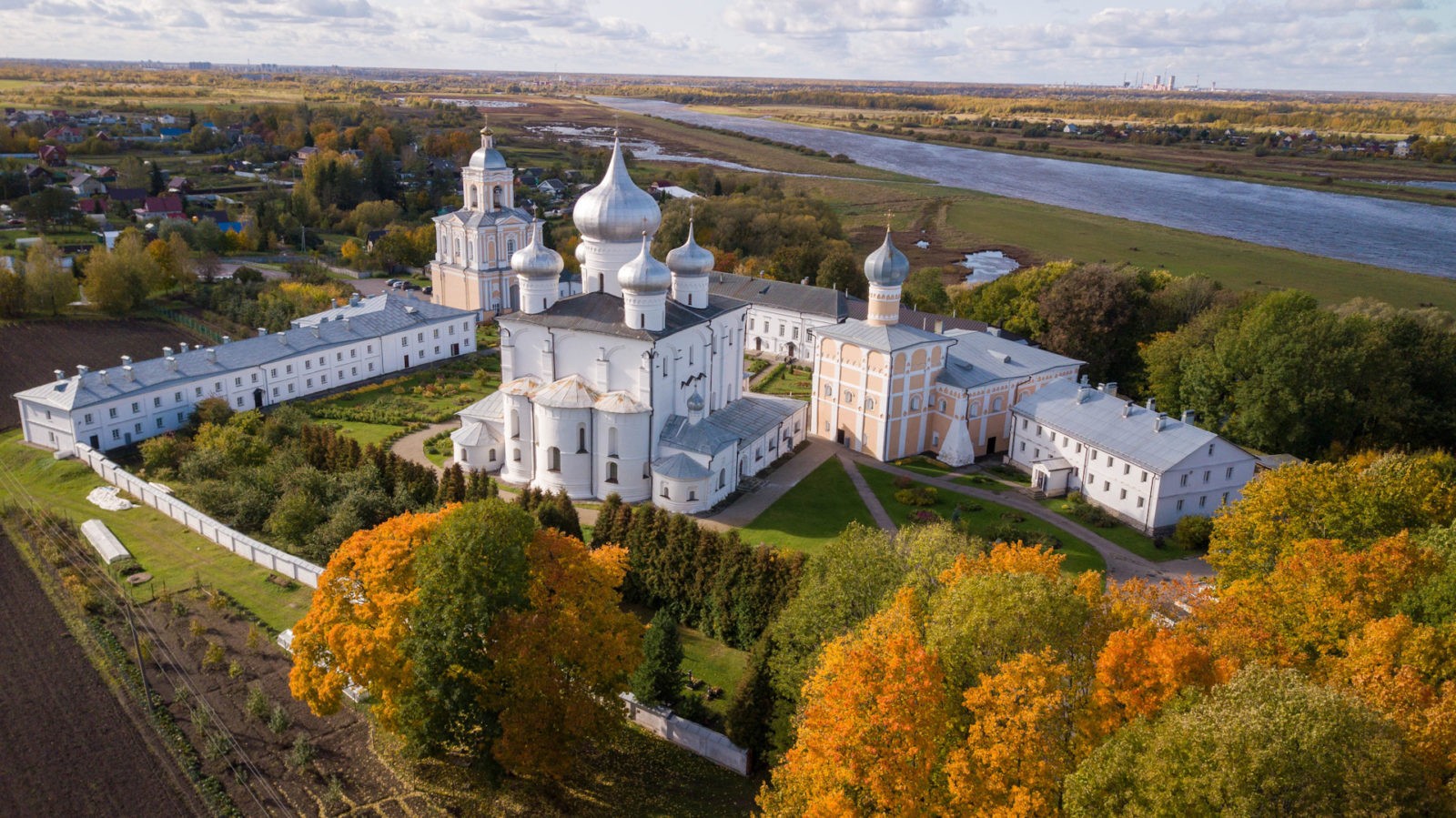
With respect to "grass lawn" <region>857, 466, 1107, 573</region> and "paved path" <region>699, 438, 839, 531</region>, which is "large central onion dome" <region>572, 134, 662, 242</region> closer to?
"paved path" <region>699, 438, 839, 531</region>

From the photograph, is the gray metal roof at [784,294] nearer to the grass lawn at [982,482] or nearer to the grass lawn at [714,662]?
the grass lawn at [982,482]

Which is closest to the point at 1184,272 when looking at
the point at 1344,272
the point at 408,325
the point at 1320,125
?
the point at 1344,272

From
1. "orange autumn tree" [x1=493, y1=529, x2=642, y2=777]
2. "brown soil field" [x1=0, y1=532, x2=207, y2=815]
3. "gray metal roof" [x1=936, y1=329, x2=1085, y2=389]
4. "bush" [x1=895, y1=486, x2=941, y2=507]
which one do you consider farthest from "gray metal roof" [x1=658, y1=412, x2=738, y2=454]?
"brown soil field" [x1=0, y1=532, x2=207, y2=815]

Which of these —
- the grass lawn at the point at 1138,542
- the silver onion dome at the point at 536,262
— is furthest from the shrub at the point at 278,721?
the grass lawn at the point at 1138,542

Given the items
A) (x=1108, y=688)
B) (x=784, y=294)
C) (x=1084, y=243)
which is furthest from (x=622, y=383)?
(x=1084, y=243)

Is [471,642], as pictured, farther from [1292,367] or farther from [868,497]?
[1292,367]
